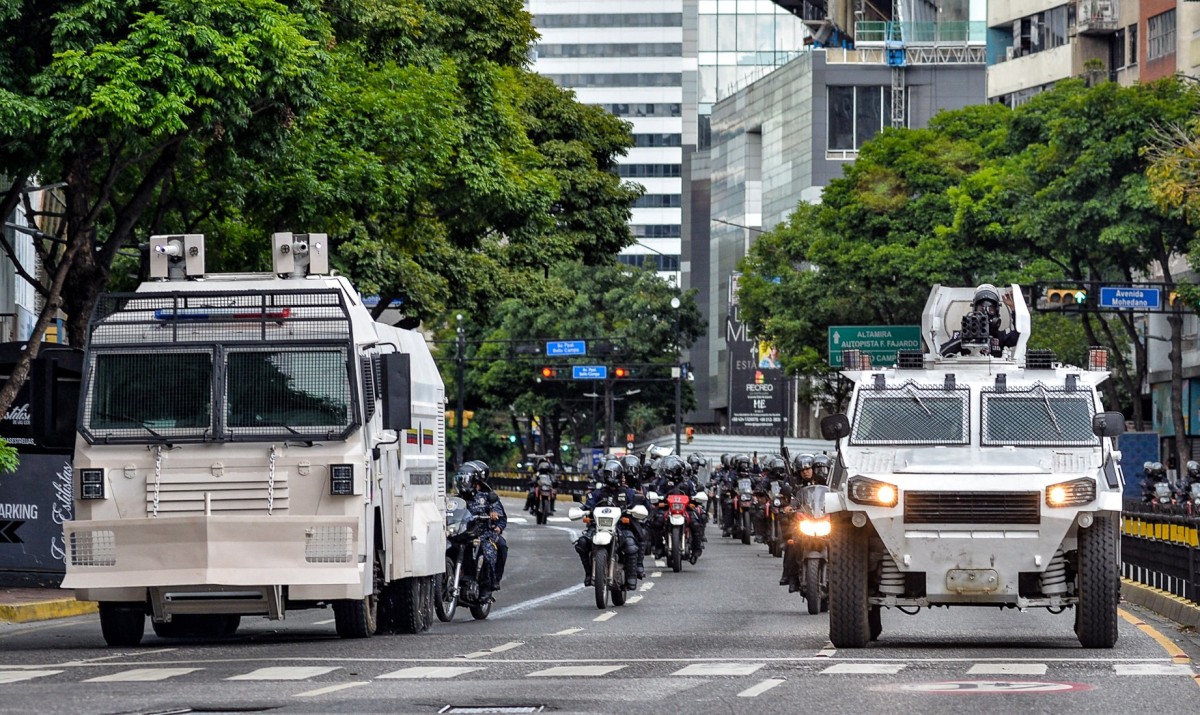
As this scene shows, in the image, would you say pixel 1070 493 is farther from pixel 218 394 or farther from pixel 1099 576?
pixel 218 394

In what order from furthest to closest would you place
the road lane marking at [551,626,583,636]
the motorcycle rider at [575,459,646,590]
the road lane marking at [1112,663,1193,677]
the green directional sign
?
1. the green directional sign
2. the motorcycle rider at [575,459,646,590]
3. the road lane marking at [551,626,583,636]
4. the road lane marking at [1112,663,1193,677]

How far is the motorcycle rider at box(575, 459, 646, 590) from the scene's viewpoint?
26.2 meters

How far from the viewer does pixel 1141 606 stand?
27.2 m

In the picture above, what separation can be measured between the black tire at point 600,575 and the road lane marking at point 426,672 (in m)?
8.62

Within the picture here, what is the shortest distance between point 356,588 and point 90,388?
2.68 m

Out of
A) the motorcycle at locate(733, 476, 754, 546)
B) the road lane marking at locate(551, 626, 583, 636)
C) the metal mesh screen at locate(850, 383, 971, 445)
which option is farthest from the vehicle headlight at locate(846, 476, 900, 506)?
the motorcycle at locate(733, 476, 754, 546)

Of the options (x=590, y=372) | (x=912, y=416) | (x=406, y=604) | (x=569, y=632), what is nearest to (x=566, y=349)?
(x=590, y=372)

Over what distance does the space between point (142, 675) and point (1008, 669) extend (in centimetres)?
584

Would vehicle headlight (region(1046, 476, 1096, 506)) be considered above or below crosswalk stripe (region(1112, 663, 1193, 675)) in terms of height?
above

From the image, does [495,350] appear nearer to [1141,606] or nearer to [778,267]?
[778,267]

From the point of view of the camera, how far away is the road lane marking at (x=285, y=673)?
1548cm

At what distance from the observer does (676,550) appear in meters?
34.6

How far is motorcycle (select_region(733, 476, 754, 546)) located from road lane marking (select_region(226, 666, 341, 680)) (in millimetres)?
30187

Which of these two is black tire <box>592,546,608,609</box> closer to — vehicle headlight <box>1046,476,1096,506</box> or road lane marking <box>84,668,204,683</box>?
vehicle headlight <box>1046,476,1096,506</box>
